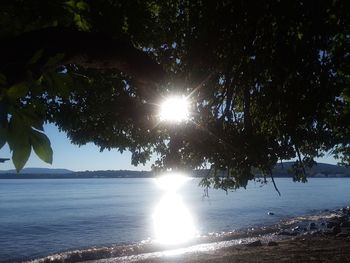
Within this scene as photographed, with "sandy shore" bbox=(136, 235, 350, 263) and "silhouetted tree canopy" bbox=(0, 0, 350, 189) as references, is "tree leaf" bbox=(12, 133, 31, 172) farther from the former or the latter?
"sandy shore" bbox=(136, 235, 350, 263)

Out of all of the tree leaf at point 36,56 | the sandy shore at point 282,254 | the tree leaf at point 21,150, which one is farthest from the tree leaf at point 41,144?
the sandy shore at point 282,254

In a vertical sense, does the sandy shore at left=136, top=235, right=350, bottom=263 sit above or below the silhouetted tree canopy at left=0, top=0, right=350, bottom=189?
below

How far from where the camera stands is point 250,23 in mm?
6887

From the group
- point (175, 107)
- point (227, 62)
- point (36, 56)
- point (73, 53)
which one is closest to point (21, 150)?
point (36, 56)

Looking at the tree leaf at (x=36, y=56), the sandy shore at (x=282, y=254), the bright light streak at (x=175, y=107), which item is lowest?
the sandy shore at (x=282, y=254)

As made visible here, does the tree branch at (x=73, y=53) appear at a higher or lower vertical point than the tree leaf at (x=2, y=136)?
higher

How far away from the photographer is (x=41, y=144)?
1.88 meters

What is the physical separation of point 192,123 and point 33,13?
4512 mm

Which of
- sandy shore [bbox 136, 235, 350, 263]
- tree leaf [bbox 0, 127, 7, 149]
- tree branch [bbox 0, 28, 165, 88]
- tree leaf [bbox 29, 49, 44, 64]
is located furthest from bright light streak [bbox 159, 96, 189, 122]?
sandy shore [bbox 136, 235, 350, 263]

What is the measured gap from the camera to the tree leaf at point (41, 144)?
1870mm

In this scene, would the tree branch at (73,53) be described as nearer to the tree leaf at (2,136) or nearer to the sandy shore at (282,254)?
the tree leaf at (2,136)

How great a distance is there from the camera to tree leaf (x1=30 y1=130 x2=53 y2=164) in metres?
Answer: 1.87

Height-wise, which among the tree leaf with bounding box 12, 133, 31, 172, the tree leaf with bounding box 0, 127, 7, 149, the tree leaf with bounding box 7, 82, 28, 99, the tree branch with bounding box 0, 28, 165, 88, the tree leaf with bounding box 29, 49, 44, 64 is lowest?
the tree leaf with bounding box 12, 133, 31, 172

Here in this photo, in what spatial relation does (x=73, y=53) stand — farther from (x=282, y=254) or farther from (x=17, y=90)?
(x=282, y=254)
